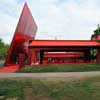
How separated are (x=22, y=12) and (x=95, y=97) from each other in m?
18.6

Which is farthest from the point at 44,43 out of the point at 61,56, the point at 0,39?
the point at 0,39

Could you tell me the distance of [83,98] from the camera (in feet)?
20.9

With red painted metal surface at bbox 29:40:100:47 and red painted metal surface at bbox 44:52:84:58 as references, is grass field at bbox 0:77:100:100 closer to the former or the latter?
red painted metal surface at bbox 29:40:100:47

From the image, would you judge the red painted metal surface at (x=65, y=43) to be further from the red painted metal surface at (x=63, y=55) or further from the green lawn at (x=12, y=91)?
the green lawn at (x=12, y=91)

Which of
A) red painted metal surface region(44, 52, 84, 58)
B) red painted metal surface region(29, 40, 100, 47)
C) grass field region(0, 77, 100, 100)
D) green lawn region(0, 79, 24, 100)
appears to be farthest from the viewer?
red painted metal surface region(44, 52, 84, 58)

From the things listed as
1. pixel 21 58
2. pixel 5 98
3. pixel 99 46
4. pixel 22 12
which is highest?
pixel 22 12

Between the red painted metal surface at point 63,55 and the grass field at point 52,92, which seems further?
the red painted metal surface at point 63,55

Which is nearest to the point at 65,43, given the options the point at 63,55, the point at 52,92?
the point at 63,55

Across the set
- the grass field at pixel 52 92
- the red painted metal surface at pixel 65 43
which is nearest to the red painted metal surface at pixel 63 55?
the red painted metal surface at pixel 65 43

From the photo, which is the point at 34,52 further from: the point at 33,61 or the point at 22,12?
the point at 22,12

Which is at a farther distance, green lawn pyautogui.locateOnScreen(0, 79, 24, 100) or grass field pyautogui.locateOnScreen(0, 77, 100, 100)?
green lawn pyautogui.locateOnScreen(0, 79, 24, 100)

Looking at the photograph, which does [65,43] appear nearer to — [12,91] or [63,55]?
[63,55]

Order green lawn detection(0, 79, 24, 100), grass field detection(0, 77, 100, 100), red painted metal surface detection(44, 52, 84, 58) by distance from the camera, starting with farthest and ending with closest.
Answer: red painted metal surface detection(44, 52, 84, 58)
green lawn detection(0, 79, 24, 100)
grass field detection(0, 77, 100, 100)

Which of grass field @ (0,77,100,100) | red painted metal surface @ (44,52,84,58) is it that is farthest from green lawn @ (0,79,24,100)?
red painted metal surface @ (44,52,84,58)
